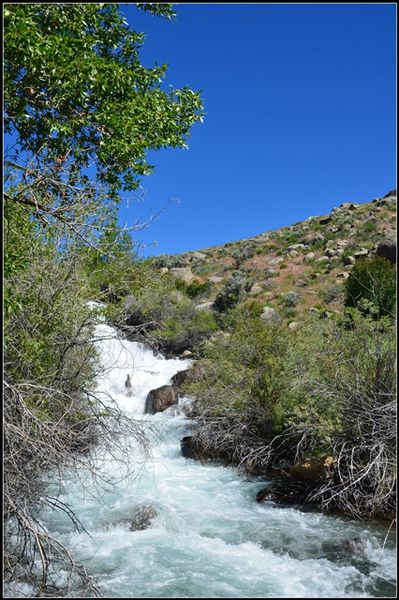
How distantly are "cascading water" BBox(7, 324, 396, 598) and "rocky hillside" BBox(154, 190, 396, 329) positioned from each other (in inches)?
518

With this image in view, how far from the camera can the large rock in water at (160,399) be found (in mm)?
17203

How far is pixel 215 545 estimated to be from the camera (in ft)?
25.2

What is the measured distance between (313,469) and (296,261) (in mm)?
28730

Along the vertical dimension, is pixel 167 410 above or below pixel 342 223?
below

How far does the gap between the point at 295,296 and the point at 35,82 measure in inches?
971

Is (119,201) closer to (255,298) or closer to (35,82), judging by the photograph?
(35,82)

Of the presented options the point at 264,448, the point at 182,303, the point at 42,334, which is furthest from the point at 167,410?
the point at 42,334

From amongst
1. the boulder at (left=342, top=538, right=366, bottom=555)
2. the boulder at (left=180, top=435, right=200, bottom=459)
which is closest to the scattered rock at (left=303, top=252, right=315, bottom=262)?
the boulder at (left=180, top=435, right=200, bottom=459)

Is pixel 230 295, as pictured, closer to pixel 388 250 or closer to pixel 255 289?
pixel 255 289

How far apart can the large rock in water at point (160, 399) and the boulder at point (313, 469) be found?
8.12m

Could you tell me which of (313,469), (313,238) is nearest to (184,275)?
(313,238)

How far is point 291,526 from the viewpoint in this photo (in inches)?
322

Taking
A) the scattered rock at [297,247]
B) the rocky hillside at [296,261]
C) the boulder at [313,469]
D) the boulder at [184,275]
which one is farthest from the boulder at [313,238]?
the boulder at [313,469]

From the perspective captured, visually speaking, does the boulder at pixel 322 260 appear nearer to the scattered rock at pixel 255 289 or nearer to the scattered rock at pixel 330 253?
the scattered rock at pixel 330 253
